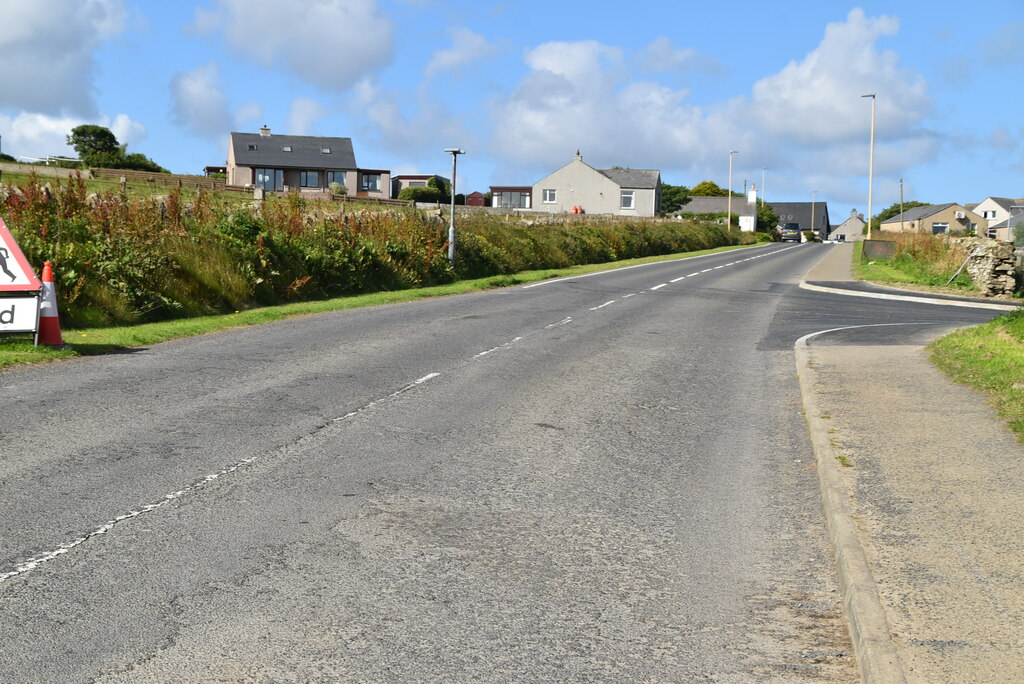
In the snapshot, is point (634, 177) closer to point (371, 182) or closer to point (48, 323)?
point (371, 182)

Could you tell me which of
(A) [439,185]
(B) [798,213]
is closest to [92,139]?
(A) [439,185]

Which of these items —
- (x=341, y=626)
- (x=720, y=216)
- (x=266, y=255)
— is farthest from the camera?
(x=720, y=216)

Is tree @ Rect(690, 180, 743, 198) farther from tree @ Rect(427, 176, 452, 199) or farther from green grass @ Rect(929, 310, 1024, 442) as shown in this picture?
green grass @ Rect(929, 310, 1024, 442)

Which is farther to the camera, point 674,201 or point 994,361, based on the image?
point 674,201

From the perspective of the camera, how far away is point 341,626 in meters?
4.77

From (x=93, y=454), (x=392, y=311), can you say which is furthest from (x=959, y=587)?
(x=392, y=311)

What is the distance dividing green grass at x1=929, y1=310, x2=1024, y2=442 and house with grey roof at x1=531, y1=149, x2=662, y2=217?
86.1 metres

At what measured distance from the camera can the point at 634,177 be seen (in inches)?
4114

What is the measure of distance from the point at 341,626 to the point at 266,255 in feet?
59.6

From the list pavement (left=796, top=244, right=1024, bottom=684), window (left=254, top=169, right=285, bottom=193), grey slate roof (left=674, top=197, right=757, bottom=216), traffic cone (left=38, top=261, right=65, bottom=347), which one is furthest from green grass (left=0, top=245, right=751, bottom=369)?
grey slate roof (left=674, top=197, right=757, bottom=216)

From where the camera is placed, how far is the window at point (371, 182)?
9512 cm

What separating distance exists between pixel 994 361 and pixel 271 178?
276 feet

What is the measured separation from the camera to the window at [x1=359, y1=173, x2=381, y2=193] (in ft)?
312

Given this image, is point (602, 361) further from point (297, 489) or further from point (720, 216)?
point (720, 216)
